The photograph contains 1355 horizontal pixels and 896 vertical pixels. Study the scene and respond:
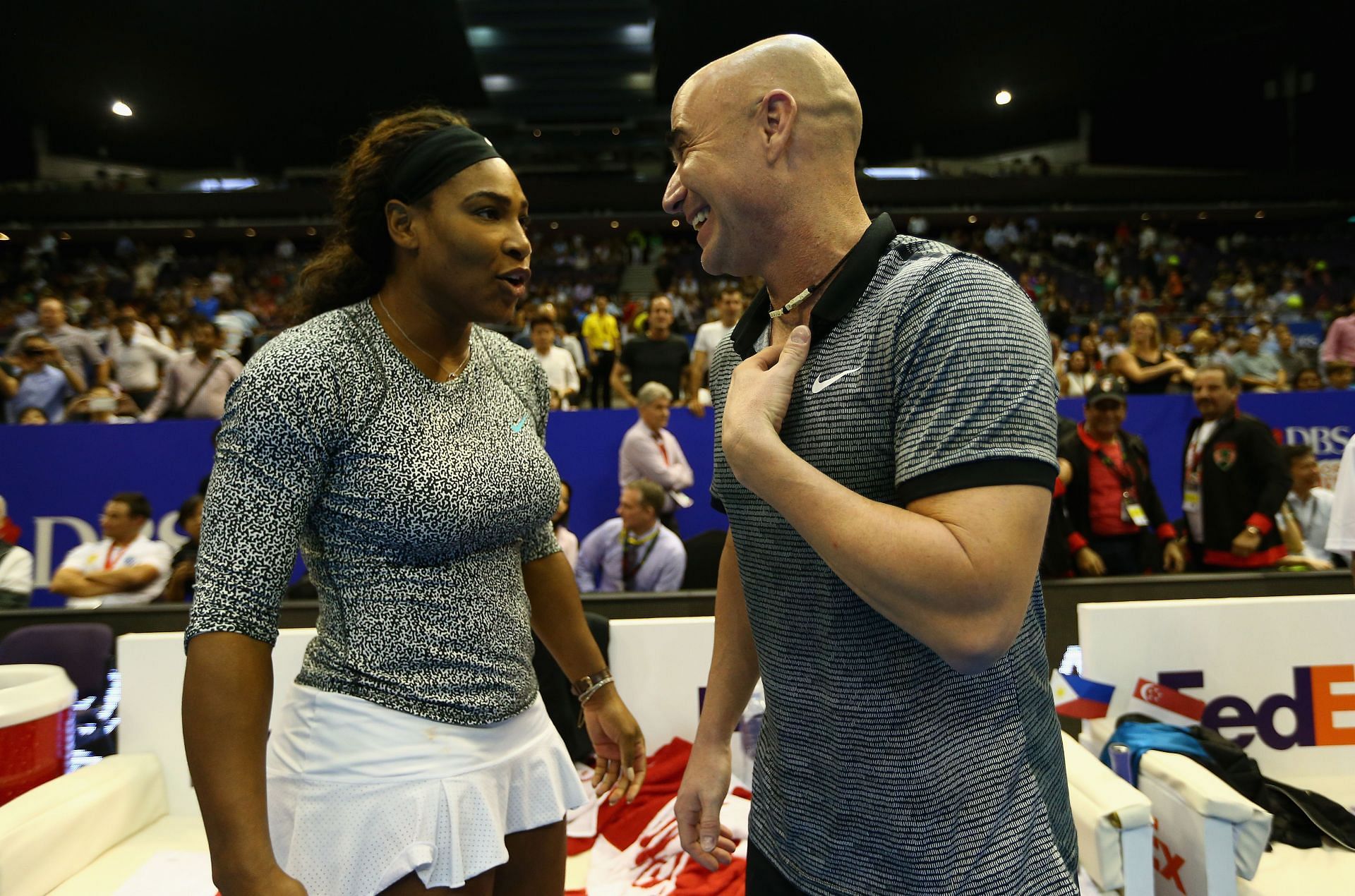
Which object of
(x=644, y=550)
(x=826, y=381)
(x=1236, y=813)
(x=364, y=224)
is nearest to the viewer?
(x=826, y=381)

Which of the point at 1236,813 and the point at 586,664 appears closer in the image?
the point at 586,664

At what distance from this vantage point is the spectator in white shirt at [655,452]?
19.1 feet

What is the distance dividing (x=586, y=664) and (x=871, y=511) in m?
0.97

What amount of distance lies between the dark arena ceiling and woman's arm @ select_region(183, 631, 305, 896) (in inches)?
617

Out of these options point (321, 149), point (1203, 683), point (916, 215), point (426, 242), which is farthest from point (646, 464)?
point (321, 149)

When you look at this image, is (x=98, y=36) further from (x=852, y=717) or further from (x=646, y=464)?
(x=852, y=717)

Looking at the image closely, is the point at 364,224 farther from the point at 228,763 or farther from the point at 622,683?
the point at 622,683

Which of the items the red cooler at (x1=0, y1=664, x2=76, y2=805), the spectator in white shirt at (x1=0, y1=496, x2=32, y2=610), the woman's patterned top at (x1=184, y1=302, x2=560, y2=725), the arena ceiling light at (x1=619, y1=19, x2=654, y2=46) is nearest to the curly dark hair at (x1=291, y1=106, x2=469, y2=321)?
the woman's patterned top at (x1=184, y1=302, x2=560, y2=725)

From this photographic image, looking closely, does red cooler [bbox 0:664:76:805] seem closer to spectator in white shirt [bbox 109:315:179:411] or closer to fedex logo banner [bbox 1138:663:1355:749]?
fedex logo banner [bbox 1138:663:1355:749]

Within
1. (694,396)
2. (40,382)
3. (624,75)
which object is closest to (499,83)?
(624,75)

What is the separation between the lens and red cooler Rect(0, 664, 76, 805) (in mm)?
2887

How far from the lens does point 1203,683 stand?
3.32 m

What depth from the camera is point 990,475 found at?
34.0 inches

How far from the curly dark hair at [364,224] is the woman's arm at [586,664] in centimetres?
57
